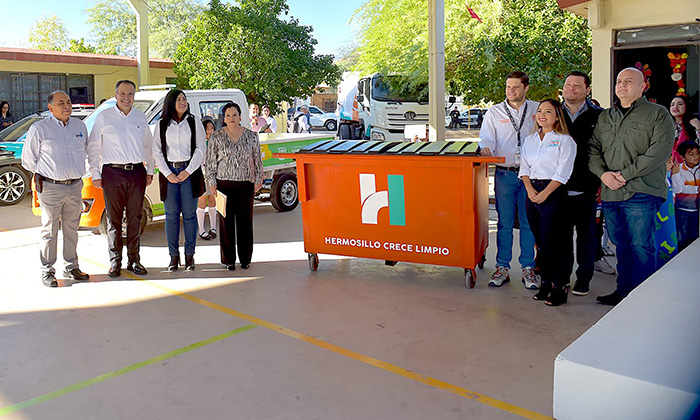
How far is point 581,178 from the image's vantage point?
19.0 feet

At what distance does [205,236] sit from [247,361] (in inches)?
180

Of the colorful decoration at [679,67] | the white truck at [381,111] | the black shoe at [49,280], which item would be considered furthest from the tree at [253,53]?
the black shoe at [49,280]

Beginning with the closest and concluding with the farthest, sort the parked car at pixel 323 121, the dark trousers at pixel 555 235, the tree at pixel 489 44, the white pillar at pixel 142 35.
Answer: the dark trousers at pixel 555 235 → the tree at pixel 489 44 → the white pillar at pixel 142 35 → the parked car at pixel 323 121

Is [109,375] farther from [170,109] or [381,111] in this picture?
[381,111]

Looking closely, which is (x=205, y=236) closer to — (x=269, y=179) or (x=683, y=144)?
(x=269, y=179)

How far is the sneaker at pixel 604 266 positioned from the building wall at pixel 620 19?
131 inches

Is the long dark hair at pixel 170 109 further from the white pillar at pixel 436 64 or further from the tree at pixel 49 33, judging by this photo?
the tree at pixel 49 33

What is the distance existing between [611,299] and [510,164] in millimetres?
1574

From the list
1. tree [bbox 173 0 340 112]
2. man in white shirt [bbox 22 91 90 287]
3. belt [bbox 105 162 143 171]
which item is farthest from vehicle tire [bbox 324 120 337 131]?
man in white shirt [bbox 22 91 90 287]

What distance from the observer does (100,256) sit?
321 inches

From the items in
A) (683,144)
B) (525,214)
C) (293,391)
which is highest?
(683,144)

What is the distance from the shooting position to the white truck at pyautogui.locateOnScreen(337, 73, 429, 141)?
1888cm

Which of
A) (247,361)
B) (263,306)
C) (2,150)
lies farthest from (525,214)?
Result: (2,150)

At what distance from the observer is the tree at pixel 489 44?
15.5 meters
